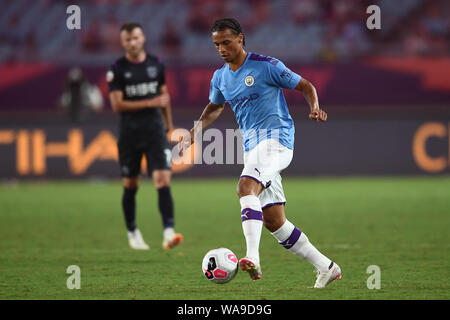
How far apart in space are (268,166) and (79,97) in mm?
11661

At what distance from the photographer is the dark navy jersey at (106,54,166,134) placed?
799cm

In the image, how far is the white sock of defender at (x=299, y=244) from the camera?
217 inches

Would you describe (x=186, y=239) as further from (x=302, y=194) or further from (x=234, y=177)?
(x=234, y=177)

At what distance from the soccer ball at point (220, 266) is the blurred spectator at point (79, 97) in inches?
456

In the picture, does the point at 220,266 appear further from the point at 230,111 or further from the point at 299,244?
the point at 230,111

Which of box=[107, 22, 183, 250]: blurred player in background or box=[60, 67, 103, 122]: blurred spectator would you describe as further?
box=[60, 67, 103, 122]: blurred spectator

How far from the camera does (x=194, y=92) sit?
16938mm

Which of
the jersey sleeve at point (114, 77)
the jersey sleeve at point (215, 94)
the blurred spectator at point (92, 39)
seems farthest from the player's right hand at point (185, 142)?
the blurred spectator at point (92, 39)

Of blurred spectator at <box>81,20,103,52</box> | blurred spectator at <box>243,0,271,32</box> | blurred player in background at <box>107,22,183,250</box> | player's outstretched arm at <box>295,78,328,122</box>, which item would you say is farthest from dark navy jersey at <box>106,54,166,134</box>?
blurred spectator at <box>243,0,271,32</box>

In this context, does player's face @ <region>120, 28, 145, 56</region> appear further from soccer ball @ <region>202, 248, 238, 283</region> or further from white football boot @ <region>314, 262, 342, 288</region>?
white football boot @ <region>314, 262, 342, 288</region>

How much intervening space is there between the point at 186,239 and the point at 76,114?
28.2 feet

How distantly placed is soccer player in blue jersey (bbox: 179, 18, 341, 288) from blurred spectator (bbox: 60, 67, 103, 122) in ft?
36.9

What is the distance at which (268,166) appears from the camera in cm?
543
